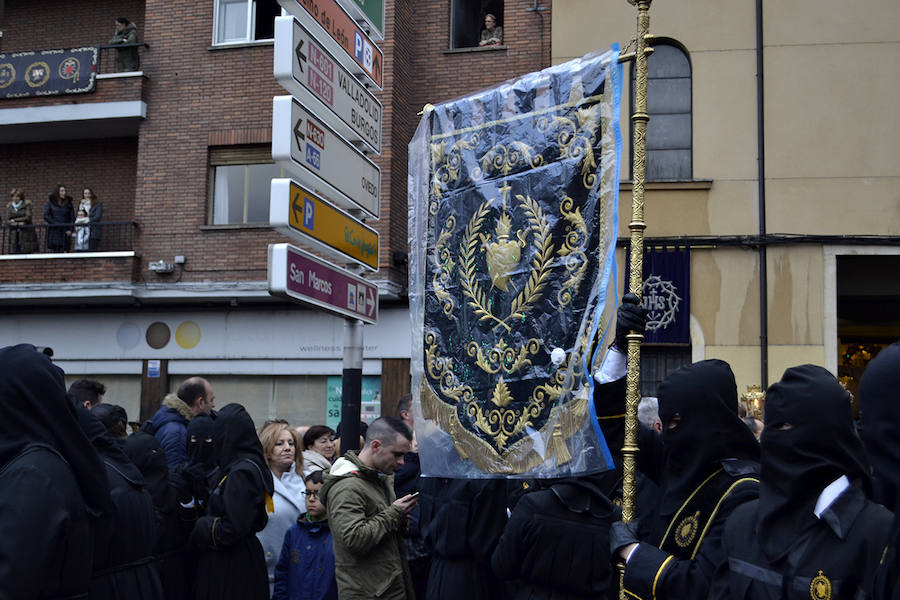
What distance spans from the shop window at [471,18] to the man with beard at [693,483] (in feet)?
47.4

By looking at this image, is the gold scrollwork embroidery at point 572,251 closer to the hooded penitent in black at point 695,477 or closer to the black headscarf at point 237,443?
the hooded penitent in black at point 695,477

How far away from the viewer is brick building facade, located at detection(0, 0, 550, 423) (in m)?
16.8

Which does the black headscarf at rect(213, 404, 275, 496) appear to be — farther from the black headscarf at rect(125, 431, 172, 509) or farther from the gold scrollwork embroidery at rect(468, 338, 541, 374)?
the gold scrollwork embroidery at rect(468, 338, 541, 374)

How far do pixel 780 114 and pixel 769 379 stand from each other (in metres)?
4.00

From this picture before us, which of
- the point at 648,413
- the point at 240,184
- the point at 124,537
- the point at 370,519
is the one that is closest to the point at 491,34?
the point at 240,184

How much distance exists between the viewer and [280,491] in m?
7.31

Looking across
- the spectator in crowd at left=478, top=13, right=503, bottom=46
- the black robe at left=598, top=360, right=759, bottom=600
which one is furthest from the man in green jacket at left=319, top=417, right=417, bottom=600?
the spectator in crowd at left=478, top=13, right=503, bottom=46

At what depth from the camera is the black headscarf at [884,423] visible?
2.67 m

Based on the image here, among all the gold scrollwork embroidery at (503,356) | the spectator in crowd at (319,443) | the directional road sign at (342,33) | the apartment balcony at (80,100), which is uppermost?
the apartment balcony at (80,100)

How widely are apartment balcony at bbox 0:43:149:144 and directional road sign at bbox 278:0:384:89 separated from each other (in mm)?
11406

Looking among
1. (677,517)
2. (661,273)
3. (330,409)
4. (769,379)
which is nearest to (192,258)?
(330,409)

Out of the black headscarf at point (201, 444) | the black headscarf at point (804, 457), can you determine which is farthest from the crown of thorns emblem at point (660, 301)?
the black headscarf at point (804, 457)

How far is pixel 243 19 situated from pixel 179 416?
11.2m

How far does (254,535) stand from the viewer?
652 centimetres
